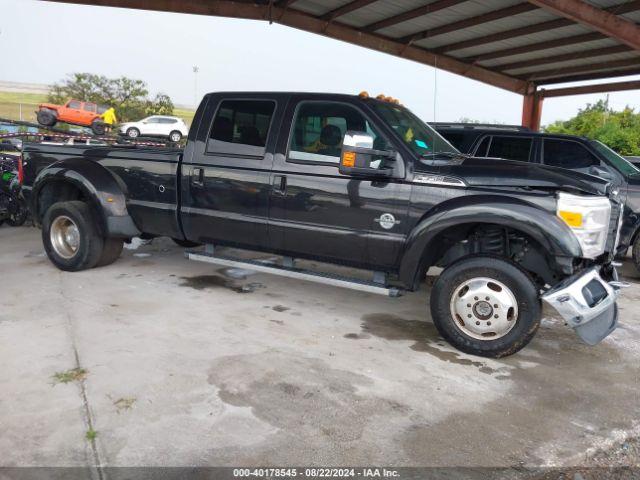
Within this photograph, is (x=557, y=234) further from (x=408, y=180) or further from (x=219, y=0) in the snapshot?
(x=219, y=0)

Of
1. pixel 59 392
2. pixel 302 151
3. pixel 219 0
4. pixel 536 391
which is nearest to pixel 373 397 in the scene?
pixel 536 391

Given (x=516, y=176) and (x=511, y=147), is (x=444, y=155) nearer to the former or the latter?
(x=516, y=176)

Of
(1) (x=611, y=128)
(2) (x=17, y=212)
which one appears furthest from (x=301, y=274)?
(1) (x=611, y=128)

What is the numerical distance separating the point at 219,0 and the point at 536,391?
37.0 ft

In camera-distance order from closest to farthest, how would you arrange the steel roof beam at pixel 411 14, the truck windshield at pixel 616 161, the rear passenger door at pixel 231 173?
the rear passenger door at pixel 231 173 → the truck windshield at pixel 616 161 → the steel roof beam at pixel 411 14

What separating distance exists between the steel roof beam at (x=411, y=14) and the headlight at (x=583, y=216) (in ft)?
27.8

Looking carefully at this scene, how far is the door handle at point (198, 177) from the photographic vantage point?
5059 millimetres

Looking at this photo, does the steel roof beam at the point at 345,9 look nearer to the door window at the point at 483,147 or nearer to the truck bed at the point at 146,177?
the door window at the point at 483,147

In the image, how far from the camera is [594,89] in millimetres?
16203

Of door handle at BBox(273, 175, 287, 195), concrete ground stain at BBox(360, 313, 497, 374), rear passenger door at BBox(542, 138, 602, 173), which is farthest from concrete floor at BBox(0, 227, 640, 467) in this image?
rear passenger door at BBox(542, 138, 602, 173)

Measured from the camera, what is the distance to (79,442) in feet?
8.88

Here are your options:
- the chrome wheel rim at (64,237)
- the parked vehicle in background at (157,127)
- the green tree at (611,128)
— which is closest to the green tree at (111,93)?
the parked vehicle in background at (157,127)

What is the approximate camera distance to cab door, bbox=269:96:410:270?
168 inches

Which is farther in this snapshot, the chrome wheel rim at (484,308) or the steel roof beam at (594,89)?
the steel roof beam at (594,89)
